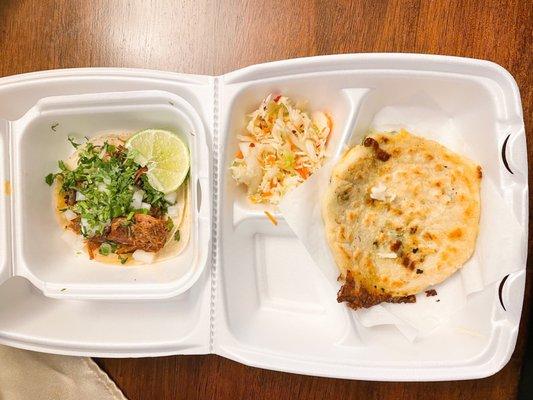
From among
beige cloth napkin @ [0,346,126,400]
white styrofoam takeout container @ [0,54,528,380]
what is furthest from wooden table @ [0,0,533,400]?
white styrofoam takeout container @ [0,54,528,380]

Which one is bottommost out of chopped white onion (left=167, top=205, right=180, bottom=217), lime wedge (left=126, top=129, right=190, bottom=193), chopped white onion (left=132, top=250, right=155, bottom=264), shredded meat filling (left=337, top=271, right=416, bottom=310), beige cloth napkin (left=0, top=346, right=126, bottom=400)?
beige cloth napkin (left=0, top=346, right=126, bottom=400)

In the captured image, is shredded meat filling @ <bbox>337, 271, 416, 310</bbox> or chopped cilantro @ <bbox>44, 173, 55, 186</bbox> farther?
chopped cilantro @ <bbox>44, 173, 55, 186</bbox>

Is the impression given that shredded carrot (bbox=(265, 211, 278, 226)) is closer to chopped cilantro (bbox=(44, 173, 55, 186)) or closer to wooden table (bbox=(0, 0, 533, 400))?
wooden table (bbox=(0, 0, 533, 400))

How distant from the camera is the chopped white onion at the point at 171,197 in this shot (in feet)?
6.69

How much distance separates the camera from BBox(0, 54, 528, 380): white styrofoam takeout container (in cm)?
175

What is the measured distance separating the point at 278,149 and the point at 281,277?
544 mm

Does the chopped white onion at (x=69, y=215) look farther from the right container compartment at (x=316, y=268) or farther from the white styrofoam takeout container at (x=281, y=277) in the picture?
the right container compartment at (x=316, y=268)

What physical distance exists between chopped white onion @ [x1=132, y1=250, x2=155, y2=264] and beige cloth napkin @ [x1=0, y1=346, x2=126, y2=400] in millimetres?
544

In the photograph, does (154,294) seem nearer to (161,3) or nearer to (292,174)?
(292,174)

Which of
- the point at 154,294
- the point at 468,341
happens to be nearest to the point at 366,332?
the point at 468,341

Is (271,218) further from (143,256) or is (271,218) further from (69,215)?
(69,215)

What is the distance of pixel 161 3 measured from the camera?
2.08 metres

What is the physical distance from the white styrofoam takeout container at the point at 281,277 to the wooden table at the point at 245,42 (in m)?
0.27

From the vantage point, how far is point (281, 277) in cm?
203
